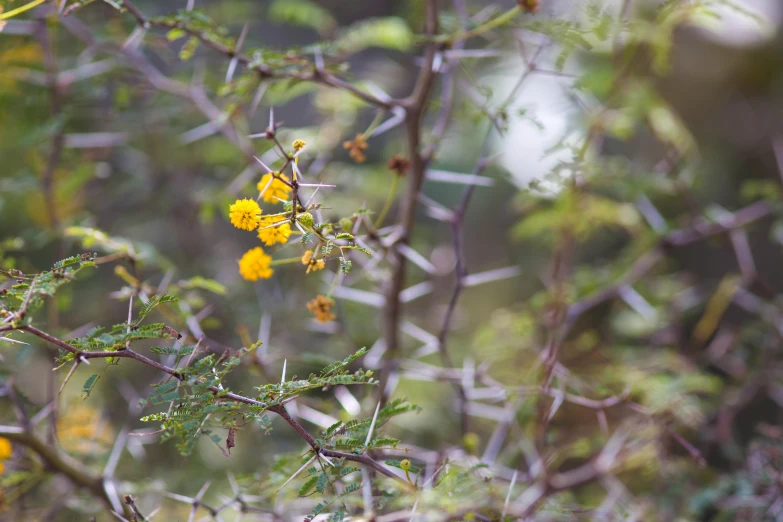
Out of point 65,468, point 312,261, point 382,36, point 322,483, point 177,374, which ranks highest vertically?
point 382,36

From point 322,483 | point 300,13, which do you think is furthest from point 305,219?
point 300,13

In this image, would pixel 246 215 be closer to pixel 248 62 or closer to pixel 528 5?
pixel 248 62

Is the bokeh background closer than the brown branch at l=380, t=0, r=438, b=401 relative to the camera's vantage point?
No

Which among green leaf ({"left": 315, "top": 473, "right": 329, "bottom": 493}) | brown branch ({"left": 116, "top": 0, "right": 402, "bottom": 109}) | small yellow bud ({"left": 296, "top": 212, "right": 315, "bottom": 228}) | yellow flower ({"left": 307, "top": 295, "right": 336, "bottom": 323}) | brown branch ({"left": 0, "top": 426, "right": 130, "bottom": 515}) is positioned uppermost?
brown branch ({"left": 116, "top": 0, "right": 402, "bottom": 109})

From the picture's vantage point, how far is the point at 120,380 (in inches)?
83.5

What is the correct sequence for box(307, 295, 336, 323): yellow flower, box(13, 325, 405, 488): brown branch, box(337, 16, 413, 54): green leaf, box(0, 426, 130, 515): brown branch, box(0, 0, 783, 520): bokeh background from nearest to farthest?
box(13, 325, 405, 488): brown branch < box(307, 295, 336, 323): yellow flower < box(0, 426, 130, 515): brown branch < box(337, 16, 413, 54): green leaf < box(0, 0, 783, 520): bokeh background

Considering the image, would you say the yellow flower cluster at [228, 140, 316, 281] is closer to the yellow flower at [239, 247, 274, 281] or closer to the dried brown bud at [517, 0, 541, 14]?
the yellow flower at [239, 247, 274, 281]

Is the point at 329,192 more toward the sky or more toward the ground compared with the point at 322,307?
more toward the ground

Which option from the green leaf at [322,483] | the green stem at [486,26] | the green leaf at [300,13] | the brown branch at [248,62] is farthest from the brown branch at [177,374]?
the green leaf at [300,13]

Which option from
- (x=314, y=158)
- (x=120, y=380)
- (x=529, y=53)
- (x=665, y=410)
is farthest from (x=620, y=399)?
(x=120, y=380)

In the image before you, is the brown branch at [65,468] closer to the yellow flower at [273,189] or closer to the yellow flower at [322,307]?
the yellow flower at [322,307]

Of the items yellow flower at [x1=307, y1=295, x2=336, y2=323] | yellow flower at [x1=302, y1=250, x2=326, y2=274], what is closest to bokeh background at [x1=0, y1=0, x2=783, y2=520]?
yellow flower at [x1=307, y1=295, x2=336, y2=323]

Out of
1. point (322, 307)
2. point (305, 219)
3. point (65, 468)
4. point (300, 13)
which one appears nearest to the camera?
point (305, 219)

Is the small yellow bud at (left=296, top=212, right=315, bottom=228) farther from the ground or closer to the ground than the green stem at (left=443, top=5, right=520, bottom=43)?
closer to the ground
